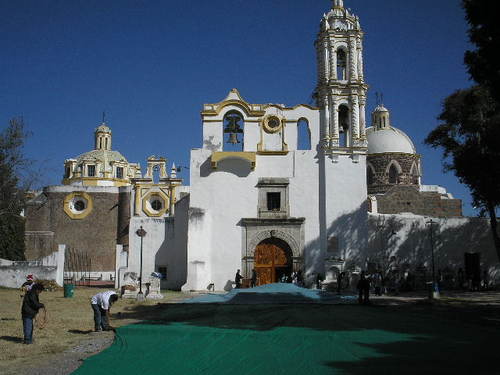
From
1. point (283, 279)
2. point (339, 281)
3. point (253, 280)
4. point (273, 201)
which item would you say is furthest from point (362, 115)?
point (253, 280)

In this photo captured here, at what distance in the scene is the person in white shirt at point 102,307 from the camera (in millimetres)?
11062

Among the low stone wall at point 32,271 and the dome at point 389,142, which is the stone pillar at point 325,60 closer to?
the dome at point 389,142

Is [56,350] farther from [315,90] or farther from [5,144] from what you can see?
[5,144]

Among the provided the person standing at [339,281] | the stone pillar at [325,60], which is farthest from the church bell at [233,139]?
the person standing at [339,281]

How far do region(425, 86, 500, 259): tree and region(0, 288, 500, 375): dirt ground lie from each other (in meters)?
4.54

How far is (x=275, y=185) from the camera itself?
2522 cm

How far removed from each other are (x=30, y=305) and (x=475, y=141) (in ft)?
63.2

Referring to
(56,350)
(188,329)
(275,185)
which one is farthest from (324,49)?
(56,350)

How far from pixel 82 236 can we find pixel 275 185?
18669 mm

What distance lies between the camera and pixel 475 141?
22.9 m

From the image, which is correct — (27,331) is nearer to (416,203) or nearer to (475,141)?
(475,141)

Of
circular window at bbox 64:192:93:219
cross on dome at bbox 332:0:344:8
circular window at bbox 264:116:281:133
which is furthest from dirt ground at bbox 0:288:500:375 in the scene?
circular window at bbox 64:192:93:219

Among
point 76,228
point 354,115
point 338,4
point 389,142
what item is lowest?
point 76,228

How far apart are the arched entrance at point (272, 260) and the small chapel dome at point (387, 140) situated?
16099mm
